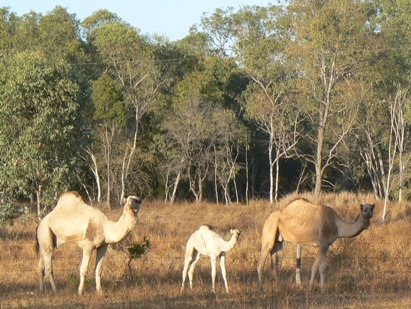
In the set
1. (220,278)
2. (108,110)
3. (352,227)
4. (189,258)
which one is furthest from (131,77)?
(352,227)

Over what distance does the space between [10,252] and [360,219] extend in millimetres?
10184

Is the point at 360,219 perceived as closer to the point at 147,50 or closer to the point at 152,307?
the point at 152,307

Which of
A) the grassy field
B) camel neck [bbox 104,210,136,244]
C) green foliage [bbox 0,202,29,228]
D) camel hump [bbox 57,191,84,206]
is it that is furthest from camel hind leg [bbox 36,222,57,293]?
green foliage [bbox 0,202,29,228]

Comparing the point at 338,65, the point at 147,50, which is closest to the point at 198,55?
the point at 147,50

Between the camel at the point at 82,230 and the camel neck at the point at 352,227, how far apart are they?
12.5ft

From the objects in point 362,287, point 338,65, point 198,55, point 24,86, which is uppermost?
point 198,55

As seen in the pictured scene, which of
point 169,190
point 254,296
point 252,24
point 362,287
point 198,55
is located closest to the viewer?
point 254,296

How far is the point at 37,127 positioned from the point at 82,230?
7.00 metres

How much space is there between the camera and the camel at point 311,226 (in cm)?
1501

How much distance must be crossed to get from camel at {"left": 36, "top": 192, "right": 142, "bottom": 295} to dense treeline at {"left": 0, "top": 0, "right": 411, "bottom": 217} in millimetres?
19247

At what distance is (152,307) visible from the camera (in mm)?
12195

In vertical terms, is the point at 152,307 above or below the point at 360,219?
below

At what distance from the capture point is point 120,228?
14.2 meters

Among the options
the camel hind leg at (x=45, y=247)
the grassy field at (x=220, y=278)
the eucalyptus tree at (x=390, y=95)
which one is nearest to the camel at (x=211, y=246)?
the grassy field at (x=220, y=278)
